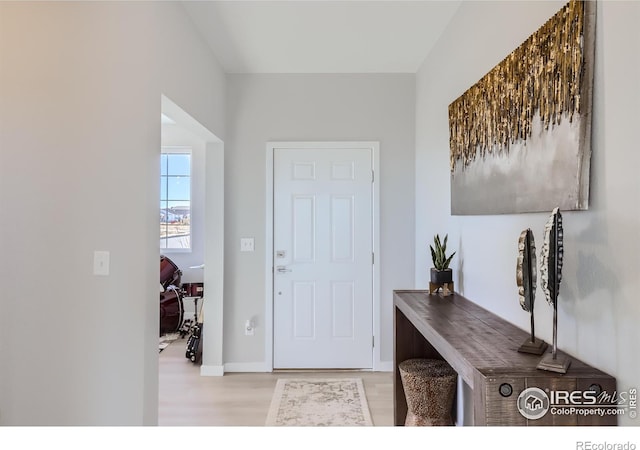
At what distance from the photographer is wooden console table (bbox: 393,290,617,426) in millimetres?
942

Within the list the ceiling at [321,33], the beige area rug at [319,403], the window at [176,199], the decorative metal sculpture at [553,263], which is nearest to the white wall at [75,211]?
the ceiling at [321,33]

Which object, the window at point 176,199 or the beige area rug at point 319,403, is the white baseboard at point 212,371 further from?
the window at point 176,199

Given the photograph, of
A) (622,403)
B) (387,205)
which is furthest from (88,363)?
(387,205)

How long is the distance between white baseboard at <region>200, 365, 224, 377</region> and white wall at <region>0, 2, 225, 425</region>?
1.37m

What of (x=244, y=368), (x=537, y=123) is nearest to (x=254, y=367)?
(x=244, y=368)

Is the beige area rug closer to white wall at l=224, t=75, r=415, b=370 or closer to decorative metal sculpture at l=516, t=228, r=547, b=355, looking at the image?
white wall at l=224, t=75, r=415, b=370

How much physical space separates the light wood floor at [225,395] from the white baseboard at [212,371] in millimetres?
43

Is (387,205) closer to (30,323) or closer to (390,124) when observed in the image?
(390,124)

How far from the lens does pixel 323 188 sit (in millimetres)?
3238

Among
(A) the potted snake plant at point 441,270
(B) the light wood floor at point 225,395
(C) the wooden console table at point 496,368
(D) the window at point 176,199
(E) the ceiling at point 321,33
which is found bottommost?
(B) the light wood floor at point 225,395

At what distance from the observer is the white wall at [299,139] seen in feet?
10.6

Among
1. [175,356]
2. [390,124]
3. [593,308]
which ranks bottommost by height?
[175,356]

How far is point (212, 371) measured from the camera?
314 centimetres

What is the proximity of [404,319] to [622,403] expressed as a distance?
1.28m
